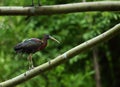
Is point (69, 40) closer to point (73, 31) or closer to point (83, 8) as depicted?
point (73, 31)

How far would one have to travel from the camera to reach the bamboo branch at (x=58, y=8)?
2604 mm

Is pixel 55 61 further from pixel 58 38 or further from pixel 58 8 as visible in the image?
pixel 58 38

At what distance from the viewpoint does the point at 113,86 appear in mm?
9953

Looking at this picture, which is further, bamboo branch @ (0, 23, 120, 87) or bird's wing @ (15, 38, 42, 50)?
bird's wing @ (15, 38, 42, 50)

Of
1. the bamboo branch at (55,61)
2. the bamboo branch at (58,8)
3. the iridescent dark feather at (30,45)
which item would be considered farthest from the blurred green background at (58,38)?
the bamboo branch at (58,8)

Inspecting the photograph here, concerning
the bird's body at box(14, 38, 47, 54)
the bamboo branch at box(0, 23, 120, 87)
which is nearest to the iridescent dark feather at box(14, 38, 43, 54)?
the bird's body at box(14, 38, 47, 54)

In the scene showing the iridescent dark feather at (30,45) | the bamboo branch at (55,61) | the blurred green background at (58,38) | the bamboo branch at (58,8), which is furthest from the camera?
the blurred green background at (58,38)

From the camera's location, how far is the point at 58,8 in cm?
275

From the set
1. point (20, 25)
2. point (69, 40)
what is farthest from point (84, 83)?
point (20, 25)

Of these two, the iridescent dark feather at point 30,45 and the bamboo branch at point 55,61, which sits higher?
the bamboo branch at point 55,61

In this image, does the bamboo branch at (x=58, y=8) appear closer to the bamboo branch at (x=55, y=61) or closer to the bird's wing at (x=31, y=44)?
the bamboo branch at (x=55, y=61)

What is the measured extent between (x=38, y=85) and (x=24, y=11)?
5669mm

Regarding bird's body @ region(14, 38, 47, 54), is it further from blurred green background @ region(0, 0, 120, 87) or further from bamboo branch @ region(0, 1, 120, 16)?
blurred green background @ region(0, 0, 120, 87)

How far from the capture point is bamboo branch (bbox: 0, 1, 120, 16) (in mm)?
2604
